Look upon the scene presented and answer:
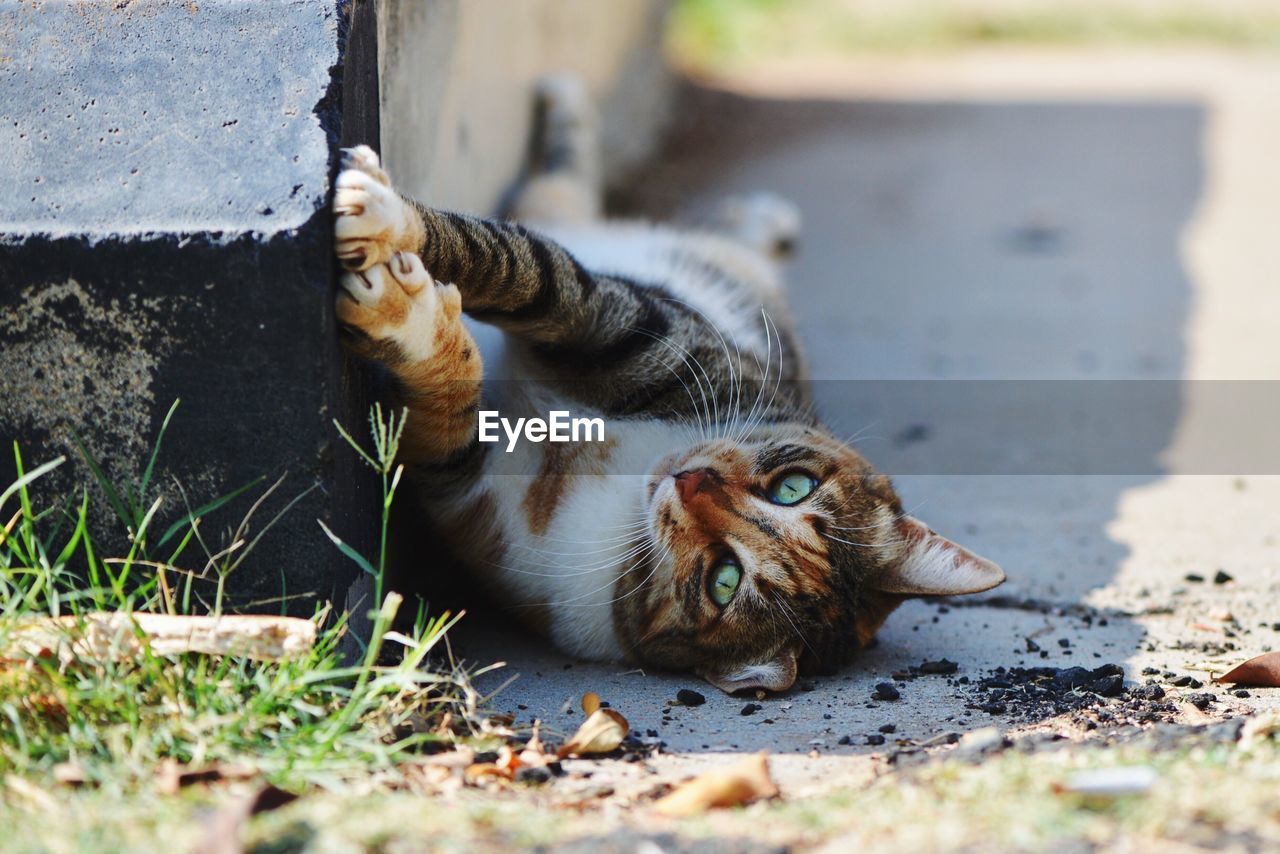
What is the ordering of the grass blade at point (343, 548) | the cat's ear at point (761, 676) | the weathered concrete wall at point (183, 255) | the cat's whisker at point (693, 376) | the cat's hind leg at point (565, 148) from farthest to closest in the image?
1. the cat's hind leg at point (565, 148)
2. the cat's whisker at point (693, 376)
3. the cat's ear at point (761, 676)
4. the grass blade at point (343, 548)
5. the weathered concrete wall at point (183, 255)

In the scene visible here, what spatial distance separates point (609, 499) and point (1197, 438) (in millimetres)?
2366

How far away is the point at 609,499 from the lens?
9.55 ft

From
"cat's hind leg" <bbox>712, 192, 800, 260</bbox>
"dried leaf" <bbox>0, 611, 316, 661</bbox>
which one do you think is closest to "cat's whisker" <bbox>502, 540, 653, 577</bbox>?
"dried leaf" <bbox>0, 611, 316, 661</bbox>

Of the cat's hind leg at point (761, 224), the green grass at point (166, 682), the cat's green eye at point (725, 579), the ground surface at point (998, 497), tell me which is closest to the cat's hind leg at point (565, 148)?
the cat's hind leg at point (761, 224)

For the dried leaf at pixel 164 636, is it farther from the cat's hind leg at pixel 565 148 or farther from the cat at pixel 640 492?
the cat's hind leg at pixel 565 148

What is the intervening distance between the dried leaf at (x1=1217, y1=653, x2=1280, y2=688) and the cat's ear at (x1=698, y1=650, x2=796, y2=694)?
0.87 m

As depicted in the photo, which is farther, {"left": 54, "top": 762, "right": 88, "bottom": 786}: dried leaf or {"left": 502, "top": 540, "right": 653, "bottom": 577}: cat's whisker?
{"left": 502, "top": 540, "right": 653, "bottom": 577}: cat's whisker

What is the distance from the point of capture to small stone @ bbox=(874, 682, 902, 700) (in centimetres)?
254

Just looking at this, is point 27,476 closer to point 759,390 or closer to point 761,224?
point 759,390

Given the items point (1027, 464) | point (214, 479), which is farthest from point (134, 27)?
point (1027, 464)

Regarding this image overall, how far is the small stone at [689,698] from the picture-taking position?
8.38ft

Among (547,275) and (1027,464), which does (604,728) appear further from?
(1027,464)

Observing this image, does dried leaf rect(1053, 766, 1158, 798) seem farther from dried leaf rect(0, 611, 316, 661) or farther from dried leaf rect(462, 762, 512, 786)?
dried leaf rect(0, 611, 316, 661)

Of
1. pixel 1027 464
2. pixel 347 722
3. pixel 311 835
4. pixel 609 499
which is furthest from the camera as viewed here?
pixel 1027 464
